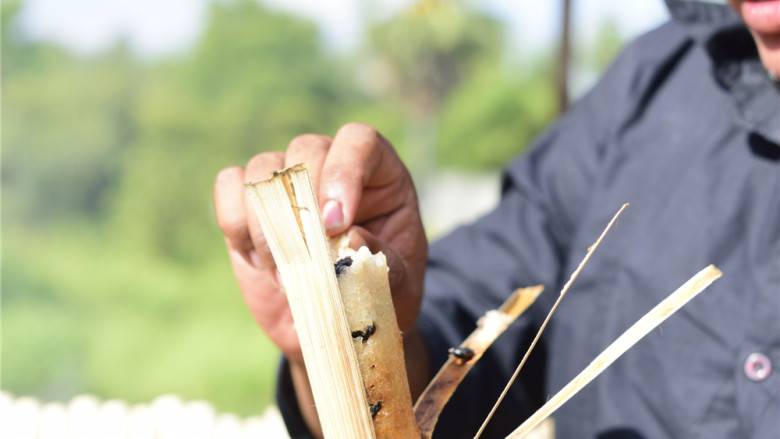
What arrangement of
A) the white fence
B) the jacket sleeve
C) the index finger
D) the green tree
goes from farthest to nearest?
the green tree → the jacket sleeve → the white fence → the index finger

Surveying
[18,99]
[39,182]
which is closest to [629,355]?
[39,182]

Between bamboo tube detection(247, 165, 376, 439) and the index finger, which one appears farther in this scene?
the index finger

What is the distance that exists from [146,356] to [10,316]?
80.6 inches

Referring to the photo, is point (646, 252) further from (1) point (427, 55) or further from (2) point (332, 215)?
(1) point (427, 55)

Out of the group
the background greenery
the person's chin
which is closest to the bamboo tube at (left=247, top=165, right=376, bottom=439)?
the person's chin

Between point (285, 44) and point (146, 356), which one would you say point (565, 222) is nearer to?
point (146, 356)

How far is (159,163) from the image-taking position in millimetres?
14789

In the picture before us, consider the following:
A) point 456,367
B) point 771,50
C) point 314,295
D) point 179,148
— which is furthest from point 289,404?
point 179,148

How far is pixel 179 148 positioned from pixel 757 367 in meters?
15.6

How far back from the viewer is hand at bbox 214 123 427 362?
0.62 meters

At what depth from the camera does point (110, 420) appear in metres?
0.90

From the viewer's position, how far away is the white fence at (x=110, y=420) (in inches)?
31.8

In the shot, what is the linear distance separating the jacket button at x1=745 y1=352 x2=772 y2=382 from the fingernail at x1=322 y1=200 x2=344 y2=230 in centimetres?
64

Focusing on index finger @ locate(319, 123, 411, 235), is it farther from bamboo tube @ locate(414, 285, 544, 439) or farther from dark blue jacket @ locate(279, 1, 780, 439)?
dark blue jacket @ locate(279, 1, 780, 439)
